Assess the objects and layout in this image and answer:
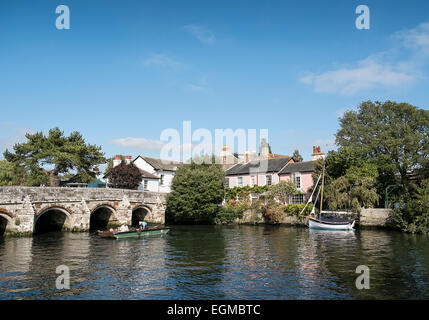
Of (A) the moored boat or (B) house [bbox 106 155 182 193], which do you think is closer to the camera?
(A) the moored boat

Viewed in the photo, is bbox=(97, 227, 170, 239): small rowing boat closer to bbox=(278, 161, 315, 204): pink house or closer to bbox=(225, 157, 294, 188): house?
bbox=(278, 161, 315, 204): pink house

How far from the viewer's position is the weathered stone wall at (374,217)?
141 feet

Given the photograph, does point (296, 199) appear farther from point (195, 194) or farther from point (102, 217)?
point (102, 217)

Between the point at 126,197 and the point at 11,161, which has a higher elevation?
the point at 11,161

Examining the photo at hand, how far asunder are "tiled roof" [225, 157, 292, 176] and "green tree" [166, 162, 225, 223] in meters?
8.96

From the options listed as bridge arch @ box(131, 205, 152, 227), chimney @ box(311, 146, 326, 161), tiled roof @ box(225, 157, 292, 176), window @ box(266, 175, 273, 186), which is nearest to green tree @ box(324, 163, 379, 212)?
chimney @ box(311, 146, 326, 161)

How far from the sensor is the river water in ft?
53.0

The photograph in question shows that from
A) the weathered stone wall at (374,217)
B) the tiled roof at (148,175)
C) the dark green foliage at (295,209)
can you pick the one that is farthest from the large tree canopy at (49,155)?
the weathered stone wall at (374,217)

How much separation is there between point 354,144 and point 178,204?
94.4 feet

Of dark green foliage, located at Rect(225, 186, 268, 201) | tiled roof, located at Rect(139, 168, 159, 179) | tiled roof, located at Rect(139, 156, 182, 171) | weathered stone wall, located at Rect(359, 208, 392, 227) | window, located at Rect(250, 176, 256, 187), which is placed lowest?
weathered stone wall, located at Rect(359, 208, 392, 227)

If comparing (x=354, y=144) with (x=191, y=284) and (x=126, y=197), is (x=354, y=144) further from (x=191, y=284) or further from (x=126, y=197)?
(x=191, y=284)

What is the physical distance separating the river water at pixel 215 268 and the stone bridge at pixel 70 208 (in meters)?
2.86

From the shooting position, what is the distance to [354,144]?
51.5 meters
